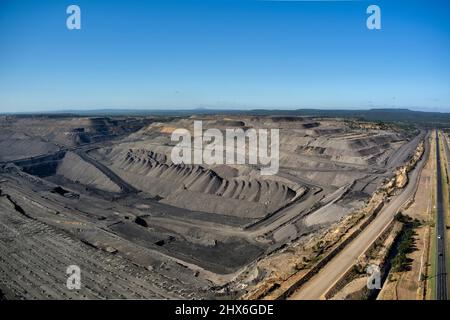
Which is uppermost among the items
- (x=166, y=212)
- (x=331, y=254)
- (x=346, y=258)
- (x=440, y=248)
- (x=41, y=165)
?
(x=41, y=165)

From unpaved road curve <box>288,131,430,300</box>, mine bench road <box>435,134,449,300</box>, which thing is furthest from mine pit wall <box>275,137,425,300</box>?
mine bench road <box>435,134,449,300</box>

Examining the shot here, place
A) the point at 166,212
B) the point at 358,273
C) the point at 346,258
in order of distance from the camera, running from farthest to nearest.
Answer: the point at 166,212 → the point at 346,258 → the point at 358,273

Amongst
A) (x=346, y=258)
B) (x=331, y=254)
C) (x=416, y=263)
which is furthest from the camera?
(x=331, y=254)

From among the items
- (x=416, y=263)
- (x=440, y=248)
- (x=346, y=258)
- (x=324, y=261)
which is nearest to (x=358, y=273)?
(x=346, y=258)

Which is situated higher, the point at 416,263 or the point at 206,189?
the point at 206,189

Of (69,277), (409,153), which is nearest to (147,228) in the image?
(69,277)

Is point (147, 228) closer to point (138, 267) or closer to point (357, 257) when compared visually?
point (138, 267)

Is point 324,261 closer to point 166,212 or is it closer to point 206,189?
point 166,212

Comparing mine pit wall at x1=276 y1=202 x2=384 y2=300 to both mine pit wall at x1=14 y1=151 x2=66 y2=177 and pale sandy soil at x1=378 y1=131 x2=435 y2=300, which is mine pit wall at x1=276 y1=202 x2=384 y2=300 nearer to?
pale sandy soil at x1=378 y1=131 x2=435 y2=300
